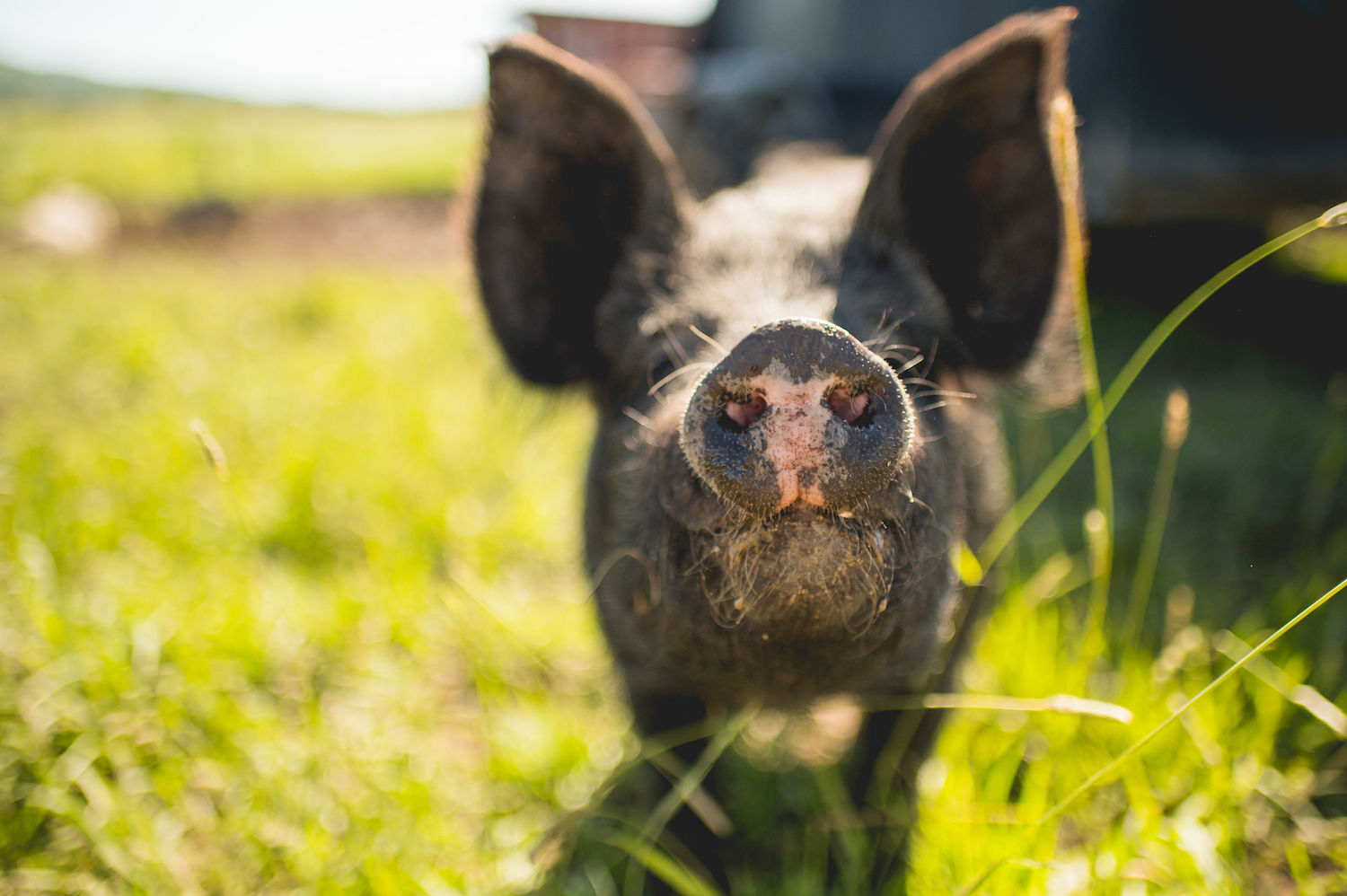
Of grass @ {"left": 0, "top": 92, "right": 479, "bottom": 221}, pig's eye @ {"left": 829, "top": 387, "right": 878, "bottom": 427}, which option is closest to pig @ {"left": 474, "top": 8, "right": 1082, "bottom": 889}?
pig's eye @ {"left": 829, "top": 387, "right": 878, "bottom": 427}

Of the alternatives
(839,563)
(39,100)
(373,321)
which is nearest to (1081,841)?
(839,563)

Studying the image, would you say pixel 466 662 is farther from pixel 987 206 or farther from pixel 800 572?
pixel 987 206

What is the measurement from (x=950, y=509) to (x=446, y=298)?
6.89 metres

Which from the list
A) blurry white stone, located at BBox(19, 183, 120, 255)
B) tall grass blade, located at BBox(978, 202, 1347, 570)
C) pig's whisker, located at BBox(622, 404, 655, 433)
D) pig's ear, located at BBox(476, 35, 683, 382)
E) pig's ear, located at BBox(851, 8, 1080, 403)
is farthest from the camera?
blurry white stone, located at BBox(19, 183, 120, 255)

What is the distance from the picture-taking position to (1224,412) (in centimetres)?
466

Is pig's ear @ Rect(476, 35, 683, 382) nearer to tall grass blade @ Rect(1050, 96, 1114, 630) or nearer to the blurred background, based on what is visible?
the blurred background

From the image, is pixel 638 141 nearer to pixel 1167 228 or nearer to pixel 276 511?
pixel 276 511

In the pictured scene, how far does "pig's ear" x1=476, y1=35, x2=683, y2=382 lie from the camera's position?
1.96 metres

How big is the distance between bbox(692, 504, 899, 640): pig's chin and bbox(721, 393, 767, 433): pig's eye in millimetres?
153

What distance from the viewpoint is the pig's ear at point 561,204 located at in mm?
1964

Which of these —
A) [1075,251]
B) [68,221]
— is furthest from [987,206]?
[68,221]

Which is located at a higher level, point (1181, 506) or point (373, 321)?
point (1181, 506)

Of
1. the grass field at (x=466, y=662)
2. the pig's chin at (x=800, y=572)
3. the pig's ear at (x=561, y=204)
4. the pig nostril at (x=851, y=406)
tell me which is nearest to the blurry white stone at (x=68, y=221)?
the grass field at (x=466, y=662)

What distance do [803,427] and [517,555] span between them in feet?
8.71
